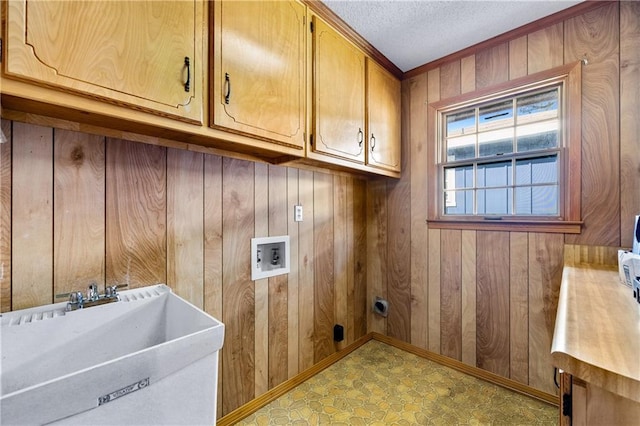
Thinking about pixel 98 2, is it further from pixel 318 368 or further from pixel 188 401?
pixel 318 368

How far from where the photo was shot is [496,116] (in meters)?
2.10

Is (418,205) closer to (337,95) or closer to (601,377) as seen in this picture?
(337,95)

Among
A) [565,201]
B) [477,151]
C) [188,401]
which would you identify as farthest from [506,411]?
[188,401]

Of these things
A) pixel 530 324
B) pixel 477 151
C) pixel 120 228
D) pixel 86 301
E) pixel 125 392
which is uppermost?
pixel 477 151

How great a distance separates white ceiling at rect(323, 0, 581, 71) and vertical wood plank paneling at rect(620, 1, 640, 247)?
0.30 m

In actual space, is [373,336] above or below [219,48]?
below

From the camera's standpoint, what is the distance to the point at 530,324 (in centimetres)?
190

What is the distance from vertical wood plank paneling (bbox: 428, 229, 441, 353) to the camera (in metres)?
2.30

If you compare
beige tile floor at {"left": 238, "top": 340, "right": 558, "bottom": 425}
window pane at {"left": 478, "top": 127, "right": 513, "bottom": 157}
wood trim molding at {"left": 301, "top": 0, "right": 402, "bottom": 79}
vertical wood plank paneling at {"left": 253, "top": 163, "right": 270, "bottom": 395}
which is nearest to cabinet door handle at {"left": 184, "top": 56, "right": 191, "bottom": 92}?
vertical wood plank paneling at {"left": 253, "top": 163, "right": 270, "bottom": 395}

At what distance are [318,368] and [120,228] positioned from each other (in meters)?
1.69

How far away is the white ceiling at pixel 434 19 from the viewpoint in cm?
165

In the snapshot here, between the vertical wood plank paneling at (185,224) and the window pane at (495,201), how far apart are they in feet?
6.58

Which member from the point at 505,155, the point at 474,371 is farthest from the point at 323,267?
the point at 505,155

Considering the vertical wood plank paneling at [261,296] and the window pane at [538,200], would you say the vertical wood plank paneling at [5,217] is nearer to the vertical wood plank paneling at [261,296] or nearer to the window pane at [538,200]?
the vertical wood plank paneling at [261,296]
